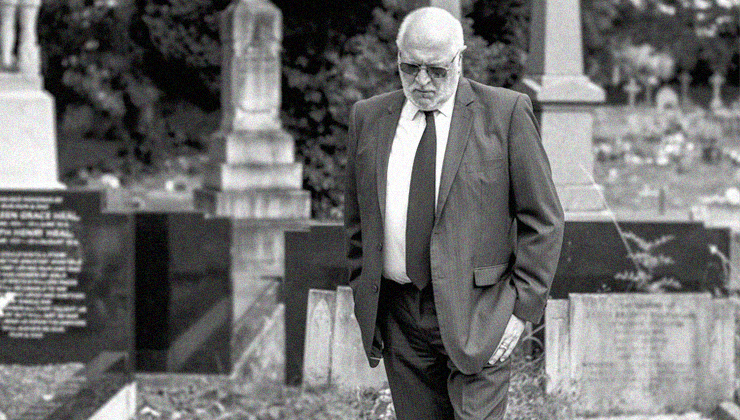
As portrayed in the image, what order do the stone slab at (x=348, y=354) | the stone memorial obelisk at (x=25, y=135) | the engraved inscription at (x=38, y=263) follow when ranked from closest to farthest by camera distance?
the stone slab at (x=348, y=354) < the engraved inscription at (x=38, y=263) < the stone memorial obelisk at (x=25, y=135)

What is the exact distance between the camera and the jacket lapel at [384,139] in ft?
11.4

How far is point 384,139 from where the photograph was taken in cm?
352

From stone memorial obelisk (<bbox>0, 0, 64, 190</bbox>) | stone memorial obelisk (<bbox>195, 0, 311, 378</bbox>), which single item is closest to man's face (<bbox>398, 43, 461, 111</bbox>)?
stone memorial obelisk (<bbox>0, 0, 64, 190</bbox>)

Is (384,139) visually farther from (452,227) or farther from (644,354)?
(644,354)

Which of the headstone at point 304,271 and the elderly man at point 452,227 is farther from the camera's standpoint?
the headstone at point 304,271

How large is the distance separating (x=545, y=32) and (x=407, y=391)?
4.36 metres

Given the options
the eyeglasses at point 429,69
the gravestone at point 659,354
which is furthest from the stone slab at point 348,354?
the eyeglasses at point 429,69

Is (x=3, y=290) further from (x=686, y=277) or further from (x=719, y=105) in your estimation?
(x=719, y=105)

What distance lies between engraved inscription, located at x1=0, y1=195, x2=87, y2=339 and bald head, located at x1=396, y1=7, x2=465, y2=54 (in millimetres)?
4917

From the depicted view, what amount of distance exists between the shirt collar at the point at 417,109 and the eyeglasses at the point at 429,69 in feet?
0.41

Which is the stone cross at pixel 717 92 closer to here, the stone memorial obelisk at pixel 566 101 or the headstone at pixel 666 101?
the headstone at pixel 666 101

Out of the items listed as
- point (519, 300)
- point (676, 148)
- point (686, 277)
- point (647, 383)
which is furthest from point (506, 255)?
point (676, 148)

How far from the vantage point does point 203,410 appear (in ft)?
23.1

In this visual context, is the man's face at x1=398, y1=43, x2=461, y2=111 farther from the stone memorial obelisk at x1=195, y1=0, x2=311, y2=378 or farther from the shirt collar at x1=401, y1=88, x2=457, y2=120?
the stone memorial obelisk at x1=195, y1=0, x2=311, y2=378
